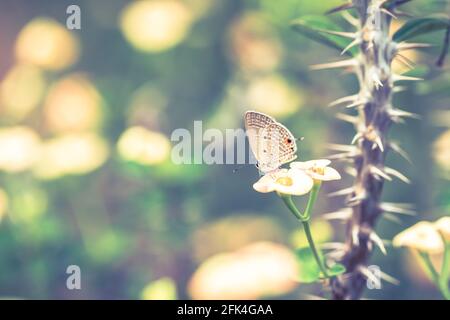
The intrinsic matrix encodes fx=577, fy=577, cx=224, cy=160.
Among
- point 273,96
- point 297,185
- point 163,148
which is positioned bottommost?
point 297,185

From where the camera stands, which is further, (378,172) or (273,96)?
(273,96)

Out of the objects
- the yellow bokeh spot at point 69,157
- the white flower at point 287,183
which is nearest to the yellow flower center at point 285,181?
the white flower at point 287,183

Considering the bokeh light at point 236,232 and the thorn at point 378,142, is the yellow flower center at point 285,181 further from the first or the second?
the bokeh light at point 236,232

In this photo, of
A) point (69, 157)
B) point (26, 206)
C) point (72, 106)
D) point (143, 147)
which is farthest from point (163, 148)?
point (72, 106)

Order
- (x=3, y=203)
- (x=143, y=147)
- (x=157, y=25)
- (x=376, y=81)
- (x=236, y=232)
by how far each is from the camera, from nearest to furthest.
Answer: (x=376, y=81) → (x=143, y=147) → (x=3, y=203) → (x=157, y=25) → (x=236, y=232)

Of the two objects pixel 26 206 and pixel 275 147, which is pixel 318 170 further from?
pixel 26 206

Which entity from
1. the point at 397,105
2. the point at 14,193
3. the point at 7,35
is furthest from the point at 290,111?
the point at 7,35

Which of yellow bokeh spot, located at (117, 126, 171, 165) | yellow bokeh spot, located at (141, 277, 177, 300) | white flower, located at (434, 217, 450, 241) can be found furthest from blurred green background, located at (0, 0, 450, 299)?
white flower, located at (434, 217, 450, 241)

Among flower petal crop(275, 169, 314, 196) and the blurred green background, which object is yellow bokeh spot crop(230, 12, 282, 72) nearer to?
the blurred green background
